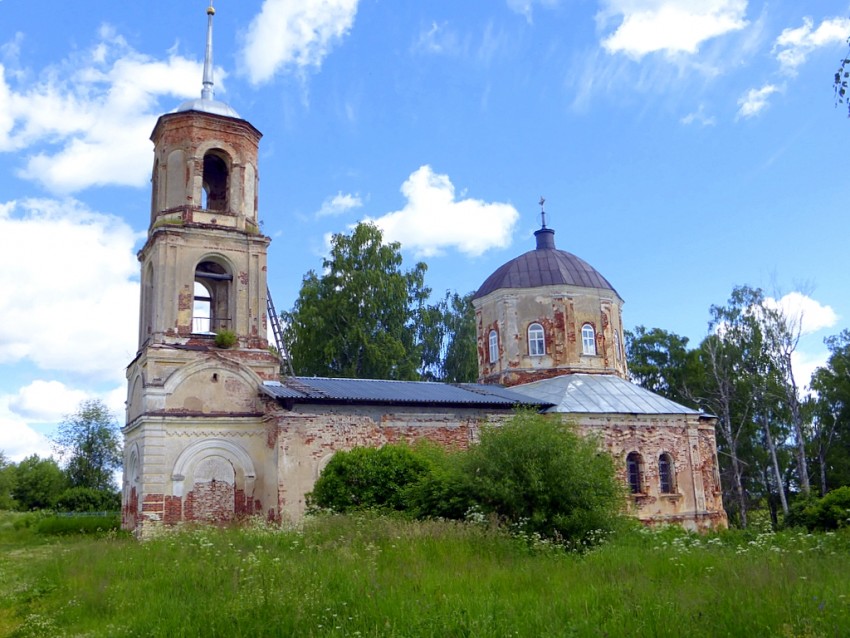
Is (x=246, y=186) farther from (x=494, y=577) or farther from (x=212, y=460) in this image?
(x=494, y=577)

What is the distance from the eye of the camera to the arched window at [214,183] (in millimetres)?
19812

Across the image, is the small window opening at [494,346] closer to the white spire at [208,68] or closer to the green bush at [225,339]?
the green bush at [225,339]

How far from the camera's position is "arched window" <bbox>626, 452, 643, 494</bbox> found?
21297mm

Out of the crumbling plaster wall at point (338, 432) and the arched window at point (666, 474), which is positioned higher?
the crumbling plaster wall at point (338, 432)

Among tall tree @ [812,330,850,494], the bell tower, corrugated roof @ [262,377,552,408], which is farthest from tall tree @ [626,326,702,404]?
the bell tower

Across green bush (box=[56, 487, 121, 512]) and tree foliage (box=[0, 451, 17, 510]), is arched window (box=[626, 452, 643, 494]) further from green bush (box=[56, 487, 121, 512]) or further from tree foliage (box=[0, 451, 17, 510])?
tree foliage (box=[0, 451, 17, 510])

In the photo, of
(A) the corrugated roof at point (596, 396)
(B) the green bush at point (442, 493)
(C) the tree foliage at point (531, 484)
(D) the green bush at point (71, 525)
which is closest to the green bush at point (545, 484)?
(C) the tree foliage at point (531, 484)

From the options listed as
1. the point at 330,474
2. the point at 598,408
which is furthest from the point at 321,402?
the point at 598,408

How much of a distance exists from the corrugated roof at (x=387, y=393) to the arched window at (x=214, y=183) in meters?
5.33

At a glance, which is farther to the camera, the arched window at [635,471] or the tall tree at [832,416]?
the tall tree at [832,416]

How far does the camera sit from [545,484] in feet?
38.2

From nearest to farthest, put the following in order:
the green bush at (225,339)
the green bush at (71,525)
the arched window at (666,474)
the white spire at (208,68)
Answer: the green bush at (225,339), the white spire at (208,68), the green bush at (71,525), the arched window at (666,474)

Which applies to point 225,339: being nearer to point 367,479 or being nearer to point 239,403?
point 239,403

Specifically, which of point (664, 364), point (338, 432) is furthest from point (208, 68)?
point (664, 364)
